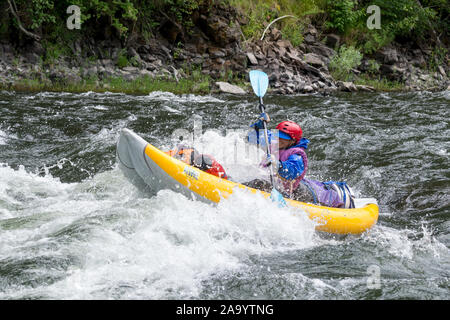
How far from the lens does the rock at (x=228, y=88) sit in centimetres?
1191

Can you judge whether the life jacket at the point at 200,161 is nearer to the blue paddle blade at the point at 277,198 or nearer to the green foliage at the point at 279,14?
the blue paddle blade at the point at 277,198

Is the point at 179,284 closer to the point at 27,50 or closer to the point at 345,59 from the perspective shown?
the point at 27,50

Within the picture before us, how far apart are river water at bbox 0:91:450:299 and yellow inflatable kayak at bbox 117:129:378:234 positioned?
93mm

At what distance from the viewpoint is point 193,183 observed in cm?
430

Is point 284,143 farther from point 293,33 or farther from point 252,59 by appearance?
point 293,33

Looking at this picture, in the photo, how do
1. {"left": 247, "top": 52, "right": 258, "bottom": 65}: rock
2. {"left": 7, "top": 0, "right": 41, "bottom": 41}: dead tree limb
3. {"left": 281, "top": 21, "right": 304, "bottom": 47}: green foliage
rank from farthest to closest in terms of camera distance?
1. {"left": 281, "top": 21, "right": 304, "bottom": 47}: green foliage
2. {"left": 247, "top": 52, "right": 258, "bottom": 65}: rock
3. {"left": 7, "top": 0, "right": 41, "bottom": 41}: dead tree limb

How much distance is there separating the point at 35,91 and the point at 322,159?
6568mm

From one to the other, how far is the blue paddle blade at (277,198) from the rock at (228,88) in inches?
310

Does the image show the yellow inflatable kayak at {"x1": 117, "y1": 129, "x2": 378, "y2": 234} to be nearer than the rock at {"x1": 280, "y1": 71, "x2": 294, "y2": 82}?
Yes

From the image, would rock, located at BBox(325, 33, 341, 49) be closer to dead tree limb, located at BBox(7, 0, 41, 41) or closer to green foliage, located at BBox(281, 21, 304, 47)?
green foliage, located at BBox(281, 21, 304, 47)

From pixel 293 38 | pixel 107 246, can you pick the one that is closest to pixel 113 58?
pixel 293 38

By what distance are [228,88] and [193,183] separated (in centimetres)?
797

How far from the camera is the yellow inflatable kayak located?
169 inches

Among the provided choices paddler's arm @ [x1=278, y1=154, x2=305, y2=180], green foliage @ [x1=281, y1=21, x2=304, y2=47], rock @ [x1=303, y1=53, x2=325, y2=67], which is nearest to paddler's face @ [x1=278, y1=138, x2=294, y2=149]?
paddler's arm @ [x1=278, y1=154, x2=305, y2=180]
